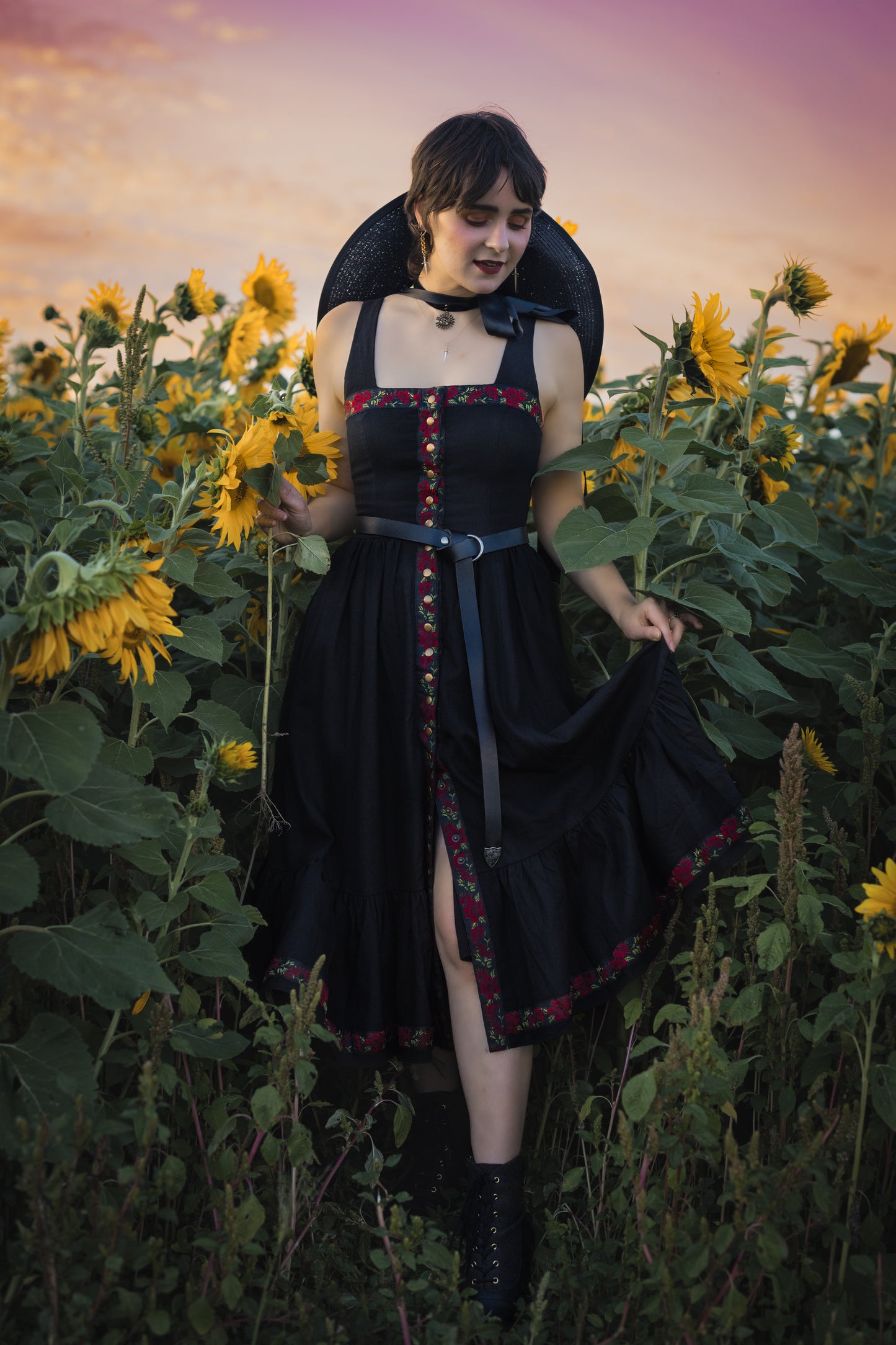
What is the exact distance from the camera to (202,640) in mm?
1949

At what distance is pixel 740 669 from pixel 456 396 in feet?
2.61

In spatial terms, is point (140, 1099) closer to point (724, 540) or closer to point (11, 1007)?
point (11, 1007)

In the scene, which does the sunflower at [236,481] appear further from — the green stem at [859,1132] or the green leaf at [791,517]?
the green stem at [859,1132]

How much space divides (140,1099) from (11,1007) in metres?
0.29

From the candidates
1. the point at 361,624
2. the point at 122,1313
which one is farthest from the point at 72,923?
the point at 361,624

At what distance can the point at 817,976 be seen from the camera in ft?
6.79

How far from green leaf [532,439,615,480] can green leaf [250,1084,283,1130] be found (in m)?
1.24

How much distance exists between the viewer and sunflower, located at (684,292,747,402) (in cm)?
215

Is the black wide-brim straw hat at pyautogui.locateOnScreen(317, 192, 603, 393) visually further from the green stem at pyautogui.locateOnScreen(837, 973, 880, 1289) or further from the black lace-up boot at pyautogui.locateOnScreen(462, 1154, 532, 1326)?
the black lace-up boot at pyautogui.locateOnScreen(462, 1154, 532, 1326)

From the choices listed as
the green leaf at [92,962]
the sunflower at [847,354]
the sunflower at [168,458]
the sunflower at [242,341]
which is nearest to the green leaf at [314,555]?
the green leaf at [92,962]

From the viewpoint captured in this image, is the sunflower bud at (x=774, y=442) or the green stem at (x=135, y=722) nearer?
the green stem at (x=135, y=722)

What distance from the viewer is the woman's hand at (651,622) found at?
211cm

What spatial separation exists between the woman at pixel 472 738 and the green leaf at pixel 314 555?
69 mm

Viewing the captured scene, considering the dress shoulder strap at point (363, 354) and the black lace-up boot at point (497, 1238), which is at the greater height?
the dress shoulder strap at point (363, 354)
